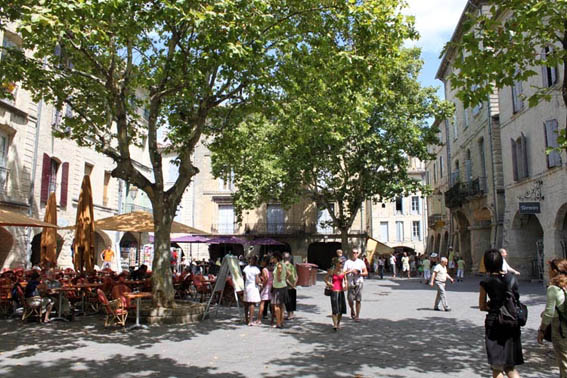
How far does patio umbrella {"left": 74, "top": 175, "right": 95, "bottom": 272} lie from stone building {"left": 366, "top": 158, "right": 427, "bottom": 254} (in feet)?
123

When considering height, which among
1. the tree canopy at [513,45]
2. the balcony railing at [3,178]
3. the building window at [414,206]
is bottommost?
the balcony railing at [3,178]

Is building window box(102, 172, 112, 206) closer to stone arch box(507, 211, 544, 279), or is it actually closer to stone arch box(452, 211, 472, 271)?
stone arch box(507, 211, 544, 279)

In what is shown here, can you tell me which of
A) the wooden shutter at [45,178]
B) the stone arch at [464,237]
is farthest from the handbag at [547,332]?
the stone arch at [464,237]

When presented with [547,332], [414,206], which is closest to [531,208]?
[547,332]

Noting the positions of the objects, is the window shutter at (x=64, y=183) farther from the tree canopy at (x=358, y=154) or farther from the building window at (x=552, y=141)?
the building window at (x=552, y=141)

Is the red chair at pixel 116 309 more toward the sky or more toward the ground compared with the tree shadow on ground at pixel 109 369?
more toward the sky

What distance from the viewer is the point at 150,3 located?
8516mm

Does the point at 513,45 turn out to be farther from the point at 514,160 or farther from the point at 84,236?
the point at 514,160

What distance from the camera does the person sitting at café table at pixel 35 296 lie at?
991cm

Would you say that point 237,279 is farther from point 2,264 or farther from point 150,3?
point 2,264

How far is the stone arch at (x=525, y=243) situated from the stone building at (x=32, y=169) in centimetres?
1651

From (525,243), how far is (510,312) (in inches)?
765

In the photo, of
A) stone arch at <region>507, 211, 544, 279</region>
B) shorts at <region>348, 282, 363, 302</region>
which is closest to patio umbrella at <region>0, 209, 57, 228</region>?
shorts at <region>348, 282, 363, 302</region>

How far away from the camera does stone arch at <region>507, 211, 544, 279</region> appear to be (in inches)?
860
